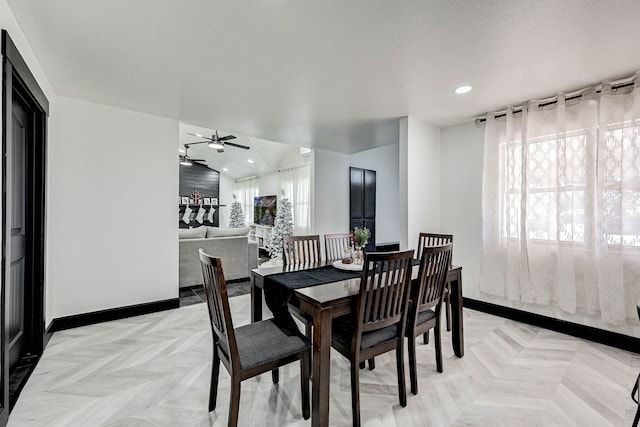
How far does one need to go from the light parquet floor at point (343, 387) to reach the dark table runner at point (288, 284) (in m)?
0.51

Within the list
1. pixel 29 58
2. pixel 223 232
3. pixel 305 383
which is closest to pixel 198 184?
pixel 223 232

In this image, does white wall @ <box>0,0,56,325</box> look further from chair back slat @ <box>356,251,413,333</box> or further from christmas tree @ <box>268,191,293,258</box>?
christmas tree @ <box>268,191,293,258</box>

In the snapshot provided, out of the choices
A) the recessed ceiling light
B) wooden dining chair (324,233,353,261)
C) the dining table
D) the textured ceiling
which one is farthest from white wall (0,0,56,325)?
the recessed ceiling light

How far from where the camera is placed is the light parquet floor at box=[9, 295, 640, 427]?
168cm

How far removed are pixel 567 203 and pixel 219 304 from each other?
130 inches

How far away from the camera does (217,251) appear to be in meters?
4.71

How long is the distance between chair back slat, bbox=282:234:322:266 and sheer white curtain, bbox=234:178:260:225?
698 cm

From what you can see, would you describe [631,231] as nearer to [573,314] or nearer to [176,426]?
[573,314]

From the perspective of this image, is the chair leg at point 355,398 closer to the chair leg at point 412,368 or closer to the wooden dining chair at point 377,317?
the wooden dining chair at point 377,317

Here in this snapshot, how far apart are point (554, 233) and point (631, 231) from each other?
1.80 ft

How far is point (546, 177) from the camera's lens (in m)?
2.93

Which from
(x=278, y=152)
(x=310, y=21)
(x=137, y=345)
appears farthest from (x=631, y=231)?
(x=278, y=152)

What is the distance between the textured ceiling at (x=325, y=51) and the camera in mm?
1623

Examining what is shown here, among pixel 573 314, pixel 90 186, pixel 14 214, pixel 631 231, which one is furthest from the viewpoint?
pixel 90 186
